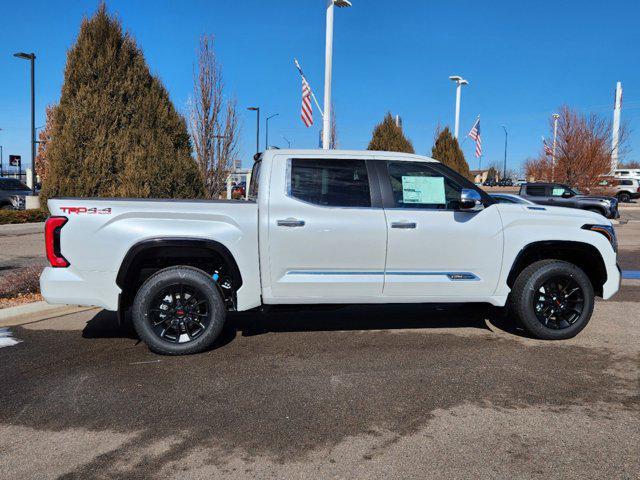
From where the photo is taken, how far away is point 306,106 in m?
18.3

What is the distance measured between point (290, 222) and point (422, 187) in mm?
1381

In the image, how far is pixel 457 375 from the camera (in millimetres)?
4562

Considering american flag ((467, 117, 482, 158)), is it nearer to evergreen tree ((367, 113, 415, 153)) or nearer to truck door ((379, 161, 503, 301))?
evergreen tree ((367, 113, 415, 153))

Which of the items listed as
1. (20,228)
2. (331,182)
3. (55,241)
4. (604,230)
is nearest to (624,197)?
(20,228)

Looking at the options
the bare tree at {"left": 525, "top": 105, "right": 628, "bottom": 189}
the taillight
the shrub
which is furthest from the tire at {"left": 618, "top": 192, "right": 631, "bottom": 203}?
the taillight

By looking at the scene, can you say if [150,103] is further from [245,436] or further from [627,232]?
[627,232]

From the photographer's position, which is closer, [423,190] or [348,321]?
[423,190]

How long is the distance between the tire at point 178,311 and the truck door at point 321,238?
1.78 ft

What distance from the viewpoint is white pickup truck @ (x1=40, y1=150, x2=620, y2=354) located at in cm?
482

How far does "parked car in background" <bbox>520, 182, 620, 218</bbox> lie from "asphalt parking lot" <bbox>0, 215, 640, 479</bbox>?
13.3 metres

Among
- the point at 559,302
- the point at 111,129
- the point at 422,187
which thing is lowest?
the point at 559,302

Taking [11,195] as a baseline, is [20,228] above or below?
below

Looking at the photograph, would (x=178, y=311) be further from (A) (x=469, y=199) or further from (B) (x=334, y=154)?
(A) (x=469, y=199)

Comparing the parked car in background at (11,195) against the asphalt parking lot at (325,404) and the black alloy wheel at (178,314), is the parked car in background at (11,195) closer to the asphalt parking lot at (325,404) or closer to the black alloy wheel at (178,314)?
the asphalt parking lot at (325,404)
